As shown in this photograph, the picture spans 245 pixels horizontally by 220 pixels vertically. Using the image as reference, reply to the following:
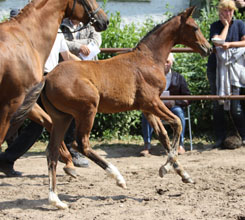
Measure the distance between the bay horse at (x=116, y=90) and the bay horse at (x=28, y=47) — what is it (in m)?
0.47

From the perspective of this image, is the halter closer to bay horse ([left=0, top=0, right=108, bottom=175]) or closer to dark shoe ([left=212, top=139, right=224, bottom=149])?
bay horse ([left=0, top=0, right=108, bottom=175])

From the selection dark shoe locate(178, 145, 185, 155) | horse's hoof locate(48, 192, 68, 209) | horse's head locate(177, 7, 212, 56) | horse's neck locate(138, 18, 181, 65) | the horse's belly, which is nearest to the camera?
horse's hoof locate(48, 192, 68, 209)

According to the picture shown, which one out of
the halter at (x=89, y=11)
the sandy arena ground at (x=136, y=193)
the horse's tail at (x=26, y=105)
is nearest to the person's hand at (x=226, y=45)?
the sandy arena ground at (x=136, y=193)

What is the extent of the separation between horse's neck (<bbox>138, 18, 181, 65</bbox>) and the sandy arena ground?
1532mm

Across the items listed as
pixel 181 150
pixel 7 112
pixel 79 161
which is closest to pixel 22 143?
pixel 79 161

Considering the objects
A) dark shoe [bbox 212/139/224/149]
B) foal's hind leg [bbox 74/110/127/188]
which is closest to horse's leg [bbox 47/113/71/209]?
foal's hind leg [bbox 74/110/127/188]

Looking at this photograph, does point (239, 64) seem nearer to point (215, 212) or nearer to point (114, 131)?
point (114, 131)

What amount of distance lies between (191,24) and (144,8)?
7.70 m

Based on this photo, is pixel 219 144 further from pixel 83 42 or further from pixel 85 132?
pixel 85 132

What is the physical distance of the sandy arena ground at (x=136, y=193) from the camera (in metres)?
4.64

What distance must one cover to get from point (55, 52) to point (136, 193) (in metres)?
2.32

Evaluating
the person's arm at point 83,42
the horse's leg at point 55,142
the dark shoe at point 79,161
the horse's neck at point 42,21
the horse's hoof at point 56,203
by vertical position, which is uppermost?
the horse's neck at point 42,21

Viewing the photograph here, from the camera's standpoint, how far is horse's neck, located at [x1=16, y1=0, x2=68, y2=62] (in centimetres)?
496

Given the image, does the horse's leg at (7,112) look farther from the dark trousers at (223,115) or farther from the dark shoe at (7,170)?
the dark trousers at (223,115)
